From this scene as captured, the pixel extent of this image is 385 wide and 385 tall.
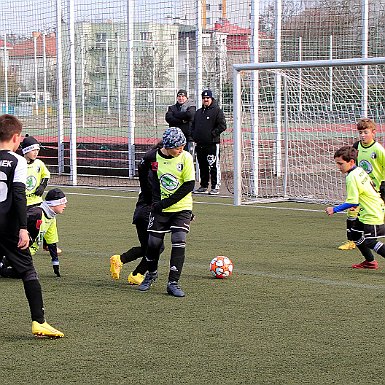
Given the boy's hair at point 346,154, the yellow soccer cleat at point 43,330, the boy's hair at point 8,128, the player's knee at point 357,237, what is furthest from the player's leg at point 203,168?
the yellow soccer cleat at point 43,330

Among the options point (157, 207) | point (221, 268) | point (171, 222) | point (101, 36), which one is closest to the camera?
point (157, 207)

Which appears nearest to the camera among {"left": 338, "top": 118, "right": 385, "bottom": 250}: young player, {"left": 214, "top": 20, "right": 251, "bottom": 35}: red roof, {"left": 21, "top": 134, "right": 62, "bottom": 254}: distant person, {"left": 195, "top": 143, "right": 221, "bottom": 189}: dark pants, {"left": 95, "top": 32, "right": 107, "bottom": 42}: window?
{"left": 21, "top": 134, "right": 62, "bottom": 254}: distant person

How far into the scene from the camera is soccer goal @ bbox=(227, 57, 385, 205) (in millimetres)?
15625

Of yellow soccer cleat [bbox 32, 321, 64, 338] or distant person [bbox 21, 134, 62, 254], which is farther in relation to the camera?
distant person [bbox 21, 134, 62, 254]

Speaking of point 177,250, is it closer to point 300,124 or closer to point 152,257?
point 152,257

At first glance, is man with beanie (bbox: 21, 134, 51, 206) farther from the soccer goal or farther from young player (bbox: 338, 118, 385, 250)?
the soccer goal

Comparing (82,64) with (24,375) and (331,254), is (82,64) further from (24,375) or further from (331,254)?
(24,375)

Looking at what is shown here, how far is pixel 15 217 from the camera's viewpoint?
6.28m

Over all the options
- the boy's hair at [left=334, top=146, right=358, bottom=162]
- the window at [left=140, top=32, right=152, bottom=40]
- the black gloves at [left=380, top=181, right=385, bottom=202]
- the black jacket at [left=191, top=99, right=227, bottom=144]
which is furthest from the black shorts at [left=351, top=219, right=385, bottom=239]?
the window at [left=140, top=32, right=152, bottom=40]

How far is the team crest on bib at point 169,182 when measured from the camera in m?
7.91

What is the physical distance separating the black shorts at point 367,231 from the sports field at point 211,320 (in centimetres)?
37

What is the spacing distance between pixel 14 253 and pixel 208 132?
10777mm

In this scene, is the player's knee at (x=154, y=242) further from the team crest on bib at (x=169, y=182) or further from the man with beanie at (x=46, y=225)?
the man with beanie at (x=46, y=225)

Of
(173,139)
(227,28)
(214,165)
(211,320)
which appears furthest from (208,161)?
(211,320)
